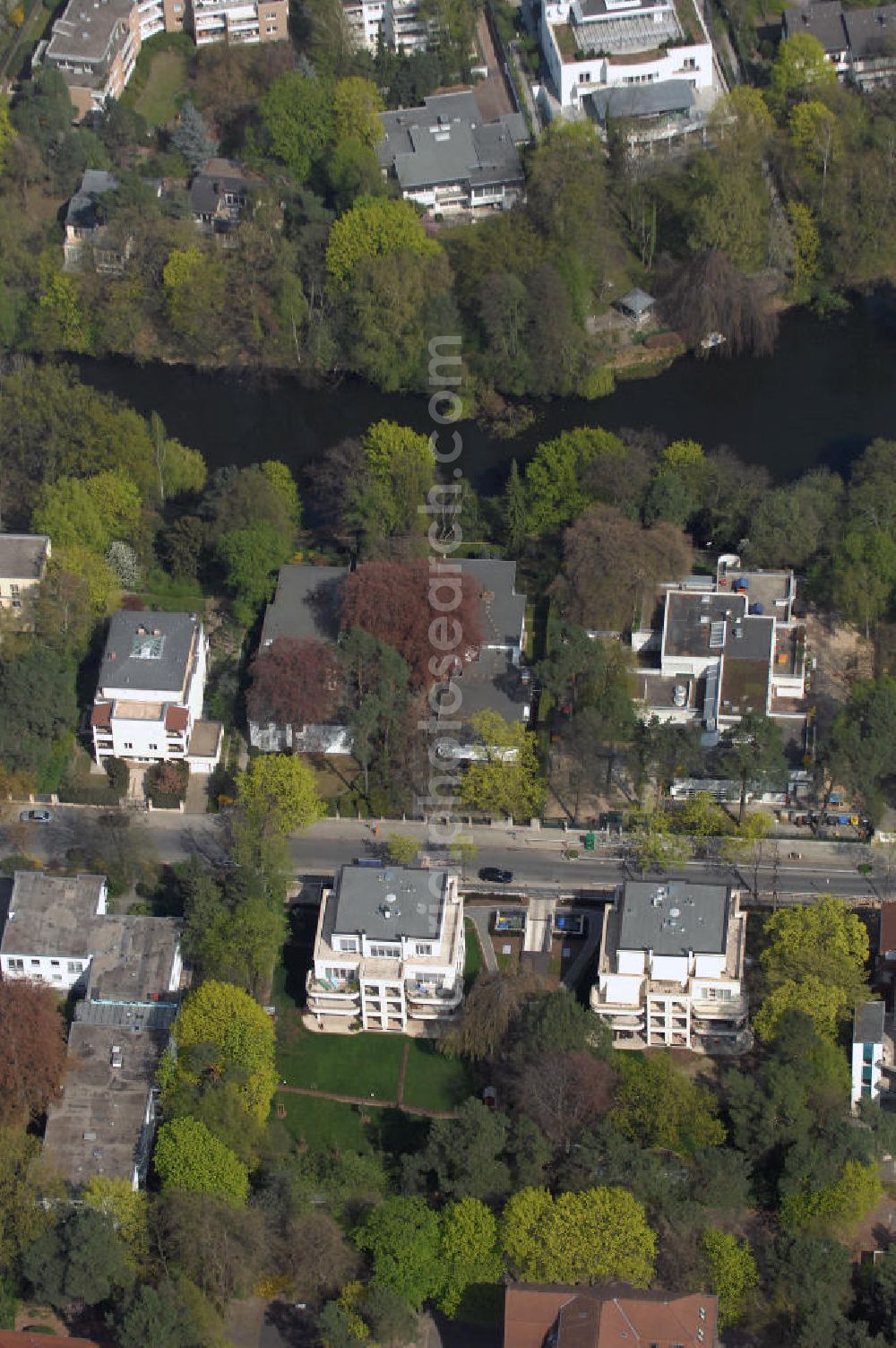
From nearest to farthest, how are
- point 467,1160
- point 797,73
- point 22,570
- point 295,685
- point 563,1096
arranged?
1. point 467,1160
2. point 563,1096
3. point 295,685
4. point 22,570
5. point 797,73

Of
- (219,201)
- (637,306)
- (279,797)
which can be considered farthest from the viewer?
(219,201)

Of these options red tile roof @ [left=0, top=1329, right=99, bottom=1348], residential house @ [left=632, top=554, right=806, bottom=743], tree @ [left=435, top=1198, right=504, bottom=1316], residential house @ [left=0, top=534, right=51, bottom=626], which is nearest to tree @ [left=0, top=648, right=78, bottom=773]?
residential house @ [left=0, top=534, right=51, bottom=626]

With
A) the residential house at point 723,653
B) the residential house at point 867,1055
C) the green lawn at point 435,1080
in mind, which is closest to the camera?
the residential house at point 867,1055

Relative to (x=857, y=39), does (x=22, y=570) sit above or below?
below

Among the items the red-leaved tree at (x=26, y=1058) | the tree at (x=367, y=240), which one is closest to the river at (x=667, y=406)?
the tree at (x=367, y=240)

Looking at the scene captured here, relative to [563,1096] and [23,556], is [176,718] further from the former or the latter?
[563,1096]

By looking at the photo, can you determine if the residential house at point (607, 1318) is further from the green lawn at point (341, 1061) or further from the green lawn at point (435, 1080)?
the green lawn at point (341, 1061)

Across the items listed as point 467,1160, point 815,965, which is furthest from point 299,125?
point 467,1160
